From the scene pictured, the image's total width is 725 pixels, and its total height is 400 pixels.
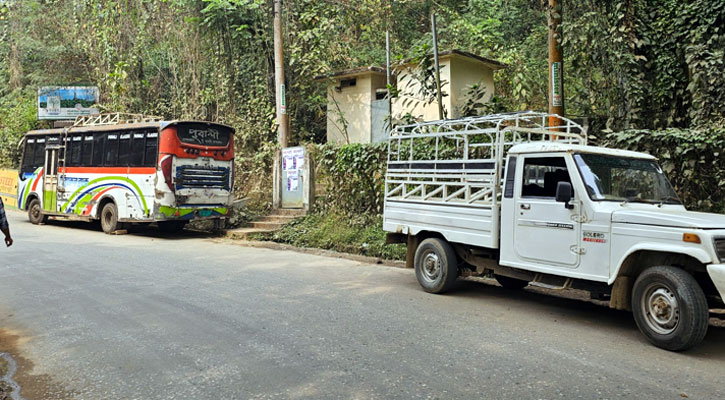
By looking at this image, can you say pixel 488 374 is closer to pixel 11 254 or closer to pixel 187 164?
pixel 11 254

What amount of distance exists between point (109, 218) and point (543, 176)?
13.0m

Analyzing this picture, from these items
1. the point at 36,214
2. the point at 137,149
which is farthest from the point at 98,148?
the point at 36,214

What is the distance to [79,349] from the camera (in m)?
5.26

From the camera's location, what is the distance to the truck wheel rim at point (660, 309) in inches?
201

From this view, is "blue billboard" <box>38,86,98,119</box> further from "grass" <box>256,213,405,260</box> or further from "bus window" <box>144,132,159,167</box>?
"grass" <box>256,213,405,260</box>

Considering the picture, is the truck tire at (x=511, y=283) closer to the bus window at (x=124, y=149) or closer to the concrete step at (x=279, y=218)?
the concrete step at (x=279, y=218)

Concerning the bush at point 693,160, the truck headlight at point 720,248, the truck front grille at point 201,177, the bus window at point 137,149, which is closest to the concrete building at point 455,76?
the truck front grille at point 201,177

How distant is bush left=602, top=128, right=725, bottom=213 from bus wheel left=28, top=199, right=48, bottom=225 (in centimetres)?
1724

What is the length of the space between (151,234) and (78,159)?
11.4 ft

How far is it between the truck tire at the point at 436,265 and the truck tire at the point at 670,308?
2579 millimetres

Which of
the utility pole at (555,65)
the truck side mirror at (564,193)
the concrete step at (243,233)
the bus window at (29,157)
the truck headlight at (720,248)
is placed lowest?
the concrete step at (243,233)

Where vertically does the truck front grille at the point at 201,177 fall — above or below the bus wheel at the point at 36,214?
above

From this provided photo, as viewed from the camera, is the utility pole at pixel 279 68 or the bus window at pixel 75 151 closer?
the utility pole at pixel 279 68

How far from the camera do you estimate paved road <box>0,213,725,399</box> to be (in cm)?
429
